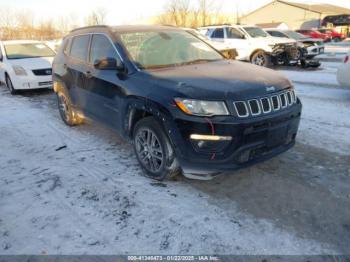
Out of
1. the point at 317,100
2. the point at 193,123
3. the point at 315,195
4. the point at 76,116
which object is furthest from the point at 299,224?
the point at 317,100

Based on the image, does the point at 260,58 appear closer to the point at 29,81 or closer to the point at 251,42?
the point at 251,42

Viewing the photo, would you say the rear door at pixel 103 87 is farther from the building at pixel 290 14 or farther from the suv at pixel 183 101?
the building at pixel 290 14

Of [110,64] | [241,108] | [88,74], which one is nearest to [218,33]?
[88,74]

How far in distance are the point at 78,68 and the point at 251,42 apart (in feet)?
32.6

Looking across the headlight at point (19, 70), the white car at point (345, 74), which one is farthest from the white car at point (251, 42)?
the headlight at point (19, 70)

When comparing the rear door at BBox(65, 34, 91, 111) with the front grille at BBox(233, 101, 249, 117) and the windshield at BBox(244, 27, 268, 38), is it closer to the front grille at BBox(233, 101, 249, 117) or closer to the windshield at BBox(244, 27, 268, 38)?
the front grille at BBox(233, 101, 249, 117)

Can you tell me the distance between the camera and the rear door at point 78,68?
5.16 metres

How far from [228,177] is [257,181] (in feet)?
1.11

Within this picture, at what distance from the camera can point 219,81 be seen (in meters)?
3.60

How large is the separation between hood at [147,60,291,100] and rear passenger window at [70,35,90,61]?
1.73 meters

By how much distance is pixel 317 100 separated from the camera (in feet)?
25.0

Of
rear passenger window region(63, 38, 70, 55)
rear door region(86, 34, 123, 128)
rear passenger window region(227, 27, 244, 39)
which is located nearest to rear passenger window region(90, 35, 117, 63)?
rear door region(86, 34, 123, 128)

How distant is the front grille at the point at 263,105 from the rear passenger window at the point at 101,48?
6.24ft

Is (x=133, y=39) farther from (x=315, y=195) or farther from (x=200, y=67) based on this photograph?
(x=315, y=195)
